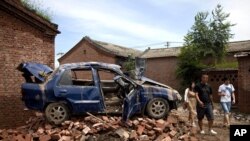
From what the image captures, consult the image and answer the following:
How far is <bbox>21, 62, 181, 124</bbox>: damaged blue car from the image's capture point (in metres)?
10.5

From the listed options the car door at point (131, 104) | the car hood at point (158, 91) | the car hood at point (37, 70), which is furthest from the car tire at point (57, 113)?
the car hood at point (158, 91)

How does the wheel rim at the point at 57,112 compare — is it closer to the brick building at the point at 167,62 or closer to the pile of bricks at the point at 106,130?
the pile of bricks at the point at 106,130

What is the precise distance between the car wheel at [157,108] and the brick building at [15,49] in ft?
17.1

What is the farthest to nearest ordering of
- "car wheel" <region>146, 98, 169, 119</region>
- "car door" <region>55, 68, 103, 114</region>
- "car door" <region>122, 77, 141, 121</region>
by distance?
"car wheel" <region>146, 98, 169, 119</region>, "car door" <region>55, 68, 103, 114</region>, "car door" <region>122, 77, 141, 121</region>

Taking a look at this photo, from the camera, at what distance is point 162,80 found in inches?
1551

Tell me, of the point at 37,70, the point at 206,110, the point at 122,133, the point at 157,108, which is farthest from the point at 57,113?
the point at 206,110

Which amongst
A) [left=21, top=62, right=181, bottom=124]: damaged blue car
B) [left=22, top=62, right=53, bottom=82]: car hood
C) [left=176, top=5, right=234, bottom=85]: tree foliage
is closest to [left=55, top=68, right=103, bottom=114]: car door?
[left=21, top=62, right=181, bottom=124]: damaged blue car

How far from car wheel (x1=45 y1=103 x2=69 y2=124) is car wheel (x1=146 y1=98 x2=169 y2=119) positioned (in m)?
2.33

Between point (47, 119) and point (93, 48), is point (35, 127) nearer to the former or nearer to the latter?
point (47, 119)

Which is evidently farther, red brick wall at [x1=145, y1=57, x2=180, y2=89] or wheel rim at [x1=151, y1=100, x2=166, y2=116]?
red brick wall at [x1=145, y1=57, x2=180, y2=89]

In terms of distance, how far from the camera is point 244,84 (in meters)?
20.1

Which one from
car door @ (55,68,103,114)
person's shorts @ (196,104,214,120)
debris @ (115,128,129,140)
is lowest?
debris @ (115,128,129,140)

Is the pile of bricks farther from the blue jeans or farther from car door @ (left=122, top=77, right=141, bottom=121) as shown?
the blue jeans

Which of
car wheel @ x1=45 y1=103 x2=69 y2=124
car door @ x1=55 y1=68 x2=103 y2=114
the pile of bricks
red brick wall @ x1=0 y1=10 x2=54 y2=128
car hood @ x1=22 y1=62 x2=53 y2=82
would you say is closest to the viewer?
the pile of bricks
